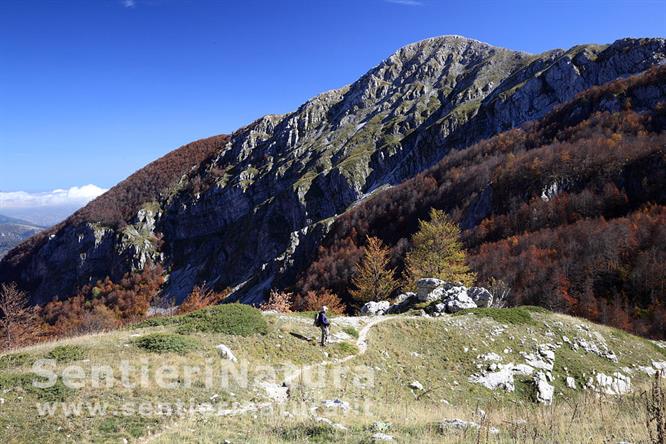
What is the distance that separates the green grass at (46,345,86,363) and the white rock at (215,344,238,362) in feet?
21.8

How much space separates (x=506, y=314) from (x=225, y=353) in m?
25.2

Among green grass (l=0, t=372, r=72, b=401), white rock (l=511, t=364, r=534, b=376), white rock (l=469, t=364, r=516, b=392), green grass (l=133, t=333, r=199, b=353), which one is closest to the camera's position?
green grass (l=0, t=372, r=72, b=401)

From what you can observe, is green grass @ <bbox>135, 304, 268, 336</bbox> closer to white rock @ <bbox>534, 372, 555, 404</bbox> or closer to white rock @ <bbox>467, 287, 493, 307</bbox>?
white rock @ <bbox>534, 372, 555, 404</bbox>

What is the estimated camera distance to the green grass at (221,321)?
83.2 ft

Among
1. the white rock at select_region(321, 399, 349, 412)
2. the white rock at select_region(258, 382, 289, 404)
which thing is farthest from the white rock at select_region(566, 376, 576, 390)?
the white rock at select_region(258, 382, 289, 404)

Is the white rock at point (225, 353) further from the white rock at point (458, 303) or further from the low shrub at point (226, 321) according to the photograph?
the white rock at point (458, 303)

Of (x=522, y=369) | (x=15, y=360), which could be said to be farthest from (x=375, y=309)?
(x=15, y=360)

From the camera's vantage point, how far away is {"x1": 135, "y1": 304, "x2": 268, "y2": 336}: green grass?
25364 millimetres

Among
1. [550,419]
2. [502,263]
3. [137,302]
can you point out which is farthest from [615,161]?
[137,302]

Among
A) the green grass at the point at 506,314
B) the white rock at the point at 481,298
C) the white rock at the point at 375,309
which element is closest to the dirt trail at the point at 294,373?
the green grass at the point at 506,314

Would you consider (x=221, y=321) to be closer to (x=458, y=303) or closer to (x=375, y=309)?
(x=375, y=309)

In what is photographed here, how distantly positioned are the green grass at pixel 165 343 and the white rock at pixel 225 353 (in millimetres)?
1300

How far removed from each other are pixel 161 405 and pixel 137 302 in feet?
625

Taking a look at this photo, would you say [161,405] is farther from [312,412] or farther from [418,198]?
[418,198]
